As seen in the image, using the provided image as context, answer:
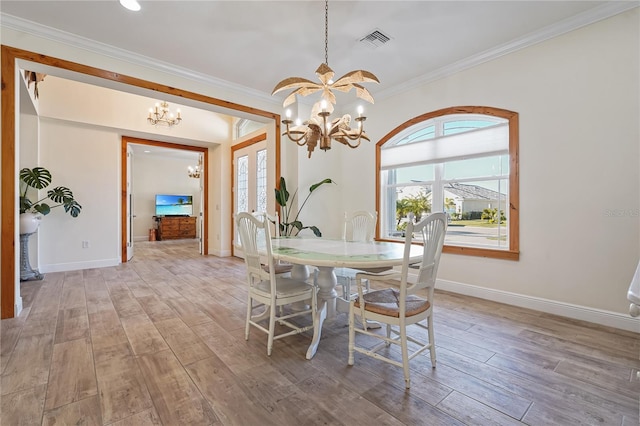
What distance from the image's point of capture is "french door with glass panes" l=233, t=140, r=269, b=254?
18.4 feet

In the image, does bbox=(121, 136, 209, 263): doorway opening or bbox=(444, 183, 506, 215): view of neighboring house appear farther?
bbox=(121, 136, 209, 263): doorway opening

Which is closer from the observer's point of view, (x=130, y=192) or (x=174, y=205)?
(x=130, y=192)

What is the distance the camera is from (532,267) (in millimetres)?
3070

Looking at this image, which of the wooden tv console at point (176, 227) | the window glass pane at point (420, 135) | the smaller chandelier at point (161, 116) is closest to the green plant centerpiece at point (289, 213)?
the window glass pane at point (420, 135)

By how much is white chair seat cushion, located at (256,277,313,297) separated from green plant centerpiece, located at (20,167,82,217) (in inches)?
163

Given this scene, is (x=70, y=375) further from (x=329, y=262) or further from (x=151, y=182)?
(x=151, y=182)

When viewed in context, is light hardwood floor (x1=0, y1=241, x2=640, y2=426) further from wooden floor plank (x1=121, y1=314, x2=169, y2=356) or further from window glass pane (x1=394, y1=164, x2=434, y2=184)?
window glass pane (x1=394, y1=164, x2=434, y2=184)

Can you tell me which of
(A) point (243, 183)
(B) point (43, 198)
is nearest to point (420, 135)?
(A) point (243, 183)

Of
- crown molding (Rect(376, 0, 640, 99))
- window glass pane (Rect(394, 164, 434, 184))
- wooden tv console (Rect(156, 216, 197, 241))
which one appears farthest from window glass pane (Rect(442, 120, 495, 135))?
wooden tv console (Rect(156, 216, 197, 241))

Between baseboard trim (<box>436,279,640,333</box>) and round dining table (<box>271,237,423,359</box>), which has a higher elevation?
round dining table (<box>271,237,423,359</box>)

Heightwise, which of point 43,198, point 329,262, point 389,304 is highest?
point 43,198

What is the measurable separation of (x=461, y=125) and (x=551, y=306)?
228 centimetres

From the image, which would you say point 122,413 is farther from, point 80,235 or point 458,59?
point 80,235

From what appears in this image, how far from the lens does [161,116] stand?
5324 mm
